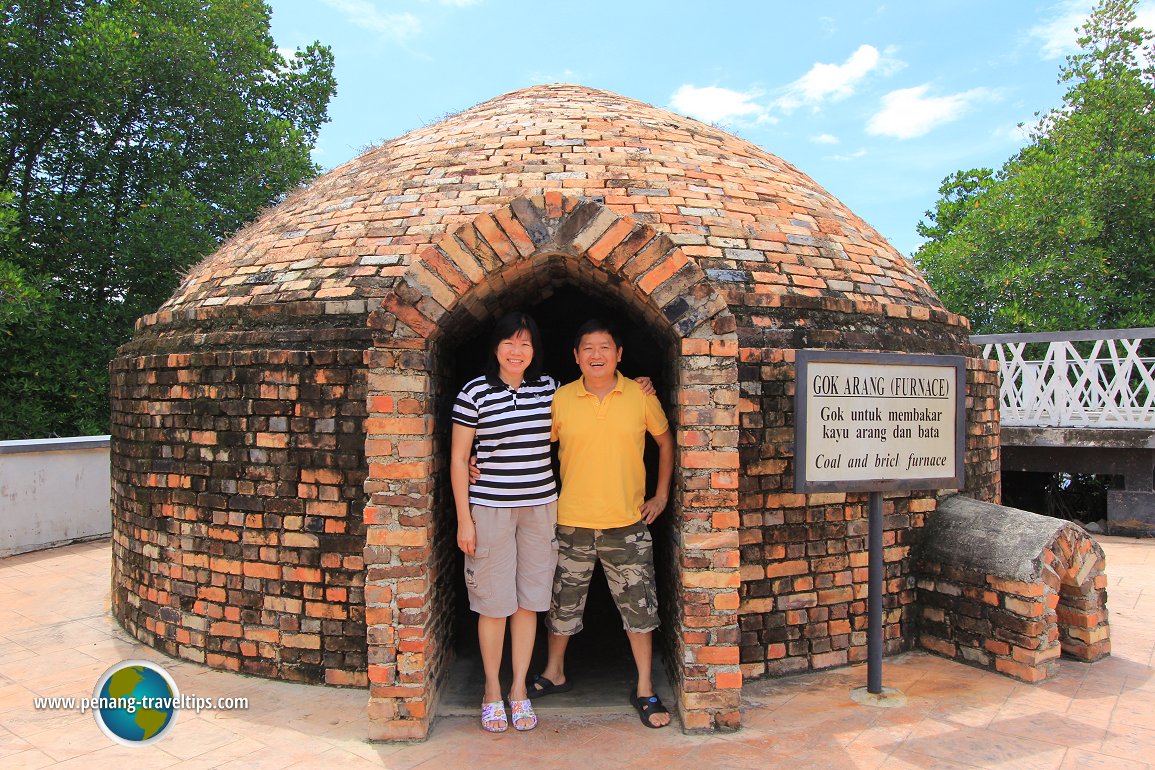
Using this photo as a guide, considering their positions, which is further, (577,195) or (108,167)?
(108,167)

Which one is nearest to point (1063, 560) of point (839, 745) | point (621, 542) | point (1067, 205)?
point (839, 745)

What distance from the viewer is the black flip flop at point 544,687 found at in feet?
12.4

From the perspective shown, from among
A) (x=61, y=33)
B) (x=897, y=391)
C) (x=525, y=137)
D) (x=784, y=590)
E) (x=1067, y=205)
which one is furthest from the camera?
(x=1067, y=205)

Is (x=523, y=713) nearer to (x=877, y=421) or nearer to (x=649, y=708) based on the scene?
(x=649, y=708)

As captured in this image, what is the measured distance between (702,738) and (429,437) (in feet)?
6.39

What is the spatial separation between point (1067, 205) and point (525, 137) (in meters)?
12.3

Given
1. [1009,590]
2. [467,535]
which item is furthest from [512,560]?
[1009,590]

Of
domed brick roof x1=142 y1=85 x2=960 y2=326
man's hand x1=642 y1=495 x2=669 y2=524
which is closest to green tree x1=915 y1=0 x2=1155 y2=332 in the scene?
domed brick roof x1=142 y1=85 x2=960 y2=326

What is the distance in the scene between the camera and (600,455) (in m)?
3.48

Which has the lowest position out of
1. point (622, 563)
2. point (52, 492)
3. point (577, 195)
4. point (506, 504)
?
point (52, 492)

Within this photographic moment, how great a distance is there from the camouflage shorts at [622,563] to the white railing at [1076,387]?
834 centimetres

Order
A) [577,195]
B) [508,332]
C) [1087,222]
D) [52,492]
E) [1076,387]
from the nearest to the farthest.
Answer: [508,332]
[577,195]
[52,492]
[1076,387]
[1087,222]

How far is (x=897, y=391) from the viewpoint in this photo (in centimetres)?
375

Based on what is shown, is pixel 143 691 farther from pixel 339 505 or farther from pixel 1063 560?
pixel 1063 560
